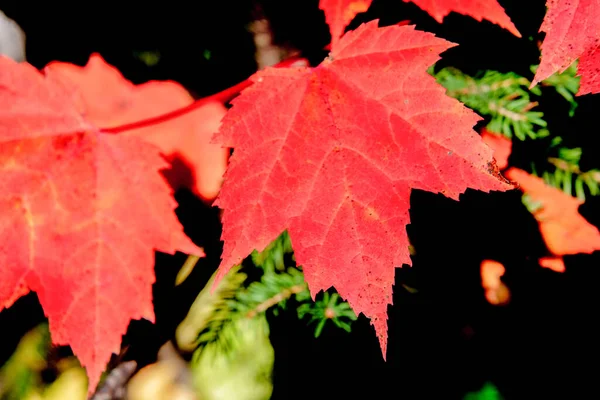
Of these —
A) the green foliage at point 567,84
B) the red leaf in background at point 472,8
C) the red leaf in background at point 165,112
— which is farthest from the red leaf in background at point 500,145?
the red leaf in background at point 165,112

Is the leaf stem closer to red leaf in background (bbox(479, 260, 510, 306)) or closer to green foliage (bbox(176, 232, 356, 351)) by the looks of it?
green foliage (bbox(176, 232, 356, 351))

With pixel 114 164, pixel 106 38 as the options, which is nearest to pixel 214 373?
pixel 114 164

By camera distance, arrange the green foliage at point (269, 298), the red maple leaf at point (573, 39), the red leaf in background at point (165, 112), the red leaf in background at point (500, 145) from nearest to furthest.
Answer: the red maple leaf at point (573, 39)
the green foliage at point (269, 298)
the red leaf in background at point (500, 145)
the red leaf in background at point (165, 112)

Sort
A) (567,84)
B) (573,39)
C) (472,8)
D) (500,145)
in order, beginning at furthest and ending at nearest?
(500,145), (567,84), (472,8), (573,39)

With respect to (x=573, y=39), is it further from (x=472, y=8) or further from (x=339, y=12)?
(x=339, y=12)

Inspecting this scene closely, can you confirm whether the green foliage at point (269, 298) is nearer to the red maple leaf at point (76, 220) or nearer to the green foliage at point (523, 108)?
the red maple leaf at point (76, 220)

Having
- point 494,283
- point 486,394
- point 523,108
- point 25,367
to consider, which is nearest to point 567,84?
point 523,108
